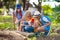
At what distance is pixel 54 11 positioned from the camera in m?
6.62

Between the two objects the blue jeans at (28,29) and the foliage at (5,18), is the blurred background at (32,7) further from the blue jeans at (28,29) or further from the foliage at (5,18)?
the blue jeans at (28,29)

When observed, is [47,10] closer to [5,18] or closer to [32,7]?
[32,7]

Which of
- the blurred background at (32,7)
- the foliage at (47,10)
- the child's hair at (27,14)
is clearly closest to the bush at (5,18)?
the blurred background at (32,7)

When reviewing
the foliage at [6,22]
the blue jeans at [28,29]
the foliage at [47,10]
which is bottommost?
the blue jeans at [28,29]

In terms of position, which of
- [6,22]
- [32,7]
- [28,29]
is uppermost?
[32,7]

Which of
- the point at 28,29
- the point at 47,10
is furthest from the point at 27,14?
the point at 47,10

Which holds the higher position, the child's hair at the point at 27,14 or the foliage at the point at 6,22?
the child's hair at the point at 27,14

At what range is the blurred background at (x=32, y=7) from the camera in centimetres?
659

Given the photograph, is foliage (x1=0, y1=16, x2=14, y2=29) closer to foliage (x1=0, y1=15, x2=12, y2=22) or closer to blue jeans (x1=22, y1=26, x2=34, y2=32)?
foliage (x1=0, y1=15, x2=12, y2=22)

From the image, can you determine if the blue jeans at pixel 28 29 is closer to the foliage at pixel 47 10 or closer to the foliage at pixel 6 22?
the foliage at pixel 6 22

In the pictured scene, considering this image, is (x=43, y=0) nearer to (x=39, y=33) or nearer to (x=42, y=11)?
(x=42, y=11)

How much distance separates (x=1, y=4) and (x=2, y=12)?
0.16 meters

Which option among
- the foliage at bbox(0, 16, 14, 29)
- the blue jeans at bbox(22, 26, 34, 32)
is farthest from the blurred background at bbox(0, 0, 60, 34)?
the blue jeans at bbox(22, 26, 34, 32)

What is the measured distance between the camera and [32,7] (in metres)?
6.64
